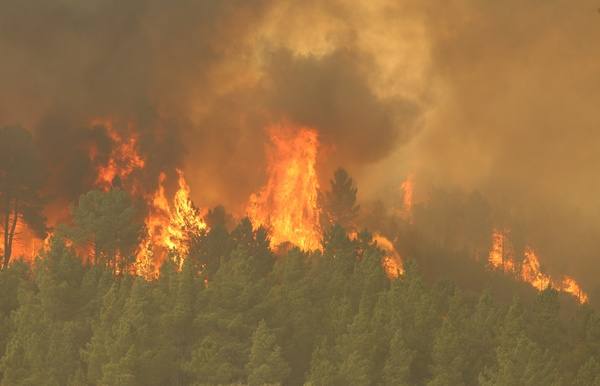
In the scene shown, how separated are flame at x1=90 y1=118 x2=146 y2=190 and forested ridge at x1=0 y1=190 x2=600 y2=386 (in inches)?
1066

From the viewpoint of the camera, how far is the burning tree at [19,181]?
84.6 metres

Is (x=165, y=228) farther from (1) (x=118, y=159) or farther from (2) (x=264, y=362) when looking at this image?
(2) (x=264, y=362)

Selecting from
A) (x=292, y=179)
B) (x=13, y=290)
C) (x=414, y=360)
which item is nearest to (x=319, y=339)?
(x=414, y=360)

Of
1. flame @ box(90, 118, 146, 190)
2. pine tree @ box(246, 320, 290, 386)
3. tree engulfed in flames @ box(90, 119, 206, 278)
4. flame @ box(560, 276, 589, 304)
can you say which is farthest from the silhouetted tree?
flame @ box(560, 276, 589, 304)

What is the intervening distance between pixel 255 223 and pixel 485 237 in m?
58.9

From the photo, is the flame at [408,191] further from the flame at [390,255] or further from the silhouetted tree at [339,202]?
the silhouetted tree at [339,202]

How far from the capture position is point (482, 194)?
6383 inches

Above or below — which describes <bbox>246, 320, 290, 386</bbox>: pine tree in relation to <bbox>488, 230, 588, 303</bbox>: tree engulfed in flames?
below

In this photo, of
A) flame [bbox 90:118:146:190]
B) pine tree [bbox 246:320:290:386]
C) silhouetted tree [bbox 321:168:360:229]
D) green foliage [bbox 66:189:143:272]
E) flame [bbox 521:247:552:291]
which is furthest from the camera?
flame [bbox 521:247:552:291]

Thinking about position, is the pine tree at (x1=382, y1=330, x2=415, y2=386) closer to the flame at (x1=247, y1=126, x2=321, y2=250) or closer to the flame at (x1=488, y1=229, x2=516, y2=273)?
the flame at (x1=247, y1=126, x2=321, y2=250)

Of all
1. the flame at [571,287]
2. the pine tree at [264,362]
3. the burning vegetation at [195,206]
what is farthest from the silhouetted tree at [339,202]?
the flame at [571,287]

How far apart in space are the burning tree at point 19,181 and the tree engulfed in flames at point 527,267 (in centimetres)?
7581

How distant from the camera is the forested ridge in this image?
56031 millimetres

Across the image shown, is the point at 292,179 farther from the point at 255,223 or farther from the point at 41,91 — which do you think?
the point at 41,91
